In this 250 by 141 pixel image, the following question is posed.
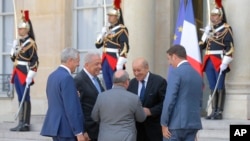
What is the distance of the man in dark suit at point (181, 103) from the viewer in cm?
726

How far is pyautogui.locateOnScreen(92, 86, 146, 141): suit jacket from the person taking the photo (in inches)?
279

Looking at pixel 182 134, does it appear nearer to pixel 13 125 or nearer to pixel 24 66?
pixel 24 66

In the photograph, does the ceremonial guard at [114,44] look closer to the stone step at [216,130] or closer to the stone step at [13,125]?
the stone step at [13,125]

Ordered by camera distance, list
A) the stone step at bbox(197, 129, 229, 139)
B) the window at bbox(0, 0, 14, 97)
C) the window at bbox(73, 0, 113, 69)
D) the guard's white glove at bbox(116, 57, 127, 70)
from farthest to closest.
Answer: the window at bbox(0, 0, 14, 97) < the window at bbox(73, 0, 113, 69) < the guard's white glove at bbox(116, 57, 127, 70) < the stone step at bbox(197, 129, 229, 139)

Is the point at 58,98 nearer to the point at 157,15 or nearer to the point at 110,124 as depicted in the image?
the point at 110,124

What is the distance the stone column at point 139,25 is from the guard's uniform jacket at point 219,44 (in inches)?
70.5

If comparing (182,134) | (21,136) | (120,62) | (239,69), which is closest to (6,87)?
(21,136)

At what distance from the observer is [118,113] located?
7.08 metres

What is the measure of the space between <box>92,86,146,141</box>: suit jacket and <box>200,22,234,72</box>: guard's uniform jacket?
14.6 ft

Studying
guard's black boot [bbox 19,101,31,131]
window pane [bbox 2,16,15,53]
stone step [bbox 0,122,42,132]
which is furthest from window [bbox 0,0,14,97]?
guard's black boot [bbox 19,101,31,131]

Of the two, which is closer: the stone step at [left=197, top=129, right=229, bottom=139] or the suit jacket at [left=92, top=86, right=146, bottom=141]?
the suit jacket at [left=92, top=86, right=146, bottom=141]

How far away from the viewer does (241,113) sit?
37.4 ft

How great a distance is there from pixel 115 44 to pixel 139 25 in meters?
1.09

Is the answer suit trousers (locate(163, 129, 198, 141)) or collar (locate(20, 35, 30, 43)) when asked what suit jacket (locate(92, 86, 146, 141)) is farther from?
collar (locate(20, 35, 30, 43))
